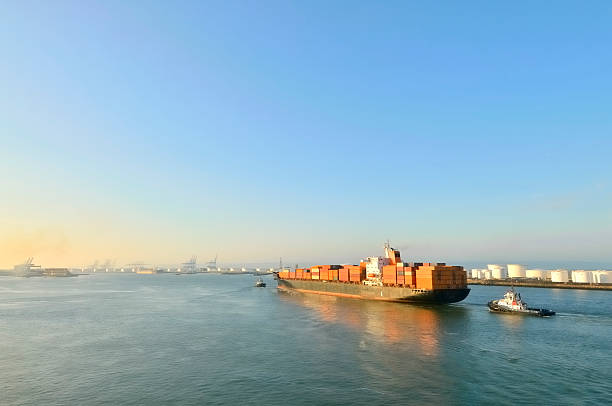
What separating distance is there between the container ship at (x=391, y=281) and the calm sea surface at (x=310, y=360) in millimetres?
12139

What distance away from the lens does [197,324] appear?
57812 mm

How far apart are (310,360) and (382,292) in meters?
53.2

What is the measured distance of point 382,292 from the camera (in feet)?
281

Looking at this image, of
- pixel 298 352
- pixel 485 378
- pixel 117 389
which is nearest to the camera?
pixel 117 389

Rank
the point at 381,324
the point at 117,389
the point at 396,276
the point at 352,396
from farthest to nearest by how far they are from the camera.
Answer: the point at 396,276 < the point at 381,324 < the point at 117,389 < the point at 352,396

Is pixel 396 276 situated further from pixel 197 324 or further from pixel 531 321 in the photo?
pixel 197 324

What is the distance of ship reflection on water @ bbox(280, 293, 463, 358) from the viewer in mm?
42656

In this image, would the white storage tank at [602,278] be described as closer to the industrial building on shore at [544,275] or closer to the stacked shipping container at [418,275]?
the industrial building on shore at [544,275]

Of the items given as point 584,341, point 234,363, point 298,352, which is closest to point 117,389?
point 234,363

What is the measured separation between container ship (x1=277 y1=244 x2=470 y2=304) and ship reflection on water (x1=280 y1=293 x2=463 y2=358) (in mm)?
2661

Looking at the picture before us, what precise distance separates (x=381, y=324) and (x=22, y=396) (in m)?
45.1

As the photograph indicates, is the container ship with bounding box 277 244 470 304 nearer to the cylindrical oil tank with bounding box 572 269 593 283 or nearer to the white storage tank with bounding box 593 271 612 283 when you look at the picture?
the cylindrical oil tank with bounding box 572 269 593 283

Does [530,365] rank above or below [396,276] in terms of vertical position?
below

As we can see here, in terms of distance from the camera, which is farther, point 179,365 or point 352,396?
point 179,365
